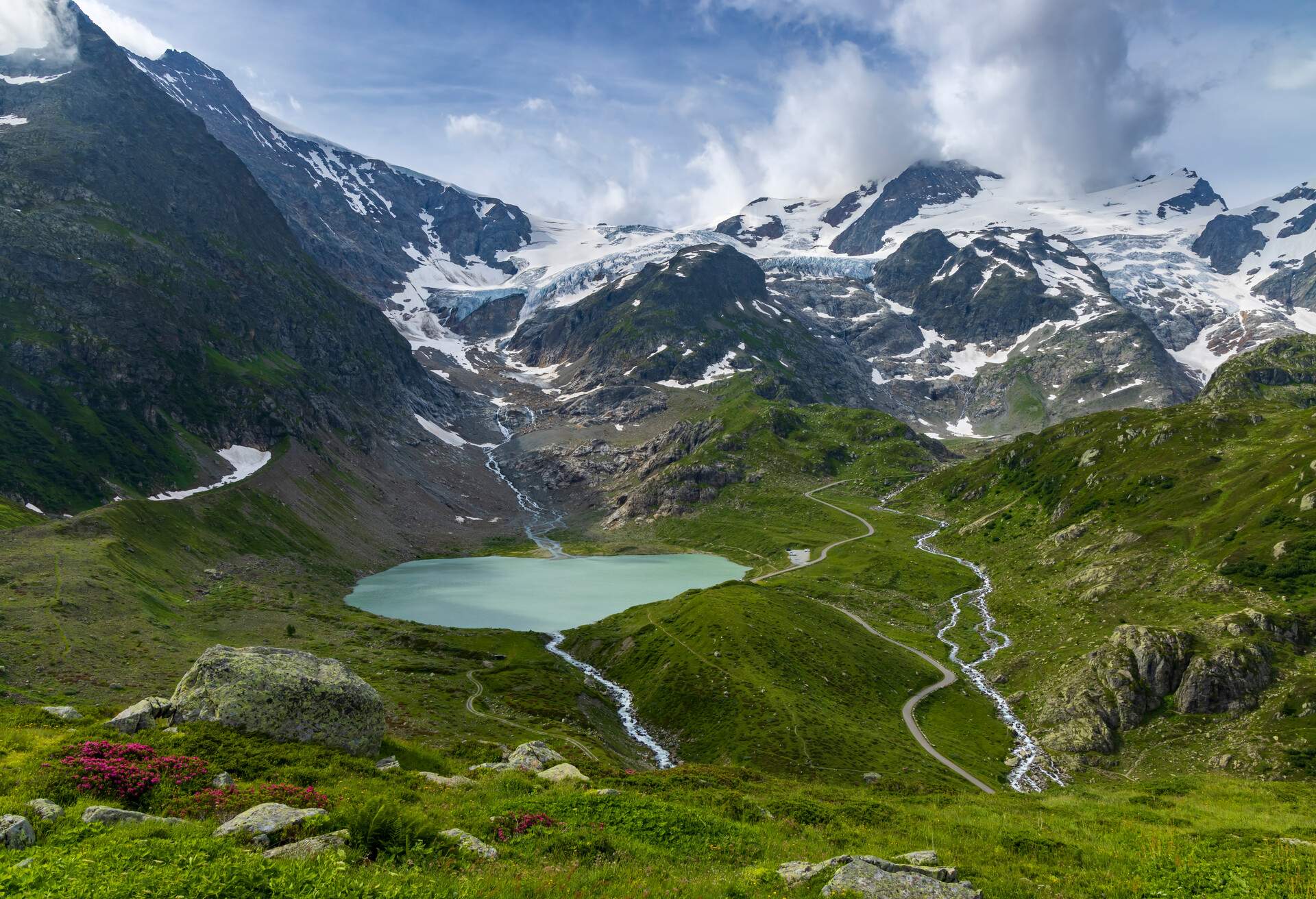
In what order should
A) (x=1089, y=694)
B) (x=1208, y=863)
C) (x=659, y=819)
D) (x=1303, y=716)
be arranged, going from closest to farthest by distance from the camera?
(x=1208, y=863) → (x=659, y=819) → (x=1303, y=716) → (x=1089, y=694)

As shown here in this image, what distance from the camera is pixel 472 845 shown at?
18.3m

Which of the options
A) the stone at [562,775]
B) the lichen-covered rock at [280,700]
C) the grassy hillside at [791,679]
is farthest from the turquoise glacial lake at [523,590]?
the lichen-covered rock at [280,700]

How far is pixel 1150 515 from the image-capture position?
12331 centimetres

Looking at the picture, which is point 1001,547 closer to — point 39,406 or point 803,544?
point 803,544

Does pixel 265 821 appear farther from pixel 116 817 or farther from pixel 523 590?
pixel 523 590

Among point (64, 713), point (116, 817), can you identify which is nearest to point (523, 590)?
point (64, 713)

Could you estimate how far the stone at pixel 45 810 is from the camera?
1702 centimetres

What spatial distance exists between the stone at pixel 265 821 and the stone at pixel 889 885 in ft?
47.0

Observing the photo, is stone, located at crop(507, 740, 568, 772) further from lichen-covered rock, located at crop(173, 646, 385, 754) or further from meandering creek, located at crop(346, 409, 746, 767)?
meandering creek, located at crop(346, 409, 746, 767)

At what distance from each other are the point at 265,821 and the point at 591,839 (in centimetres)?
913

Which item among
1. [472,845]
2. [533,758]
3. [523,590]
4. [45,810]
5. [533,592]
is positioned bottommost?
[533,758]

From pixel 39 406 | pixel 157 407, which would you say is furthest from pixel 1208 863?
pixel 157 407

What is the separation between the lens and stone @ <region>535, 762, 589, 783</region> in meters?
30.1

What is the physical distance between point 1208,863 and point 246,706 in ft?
117
